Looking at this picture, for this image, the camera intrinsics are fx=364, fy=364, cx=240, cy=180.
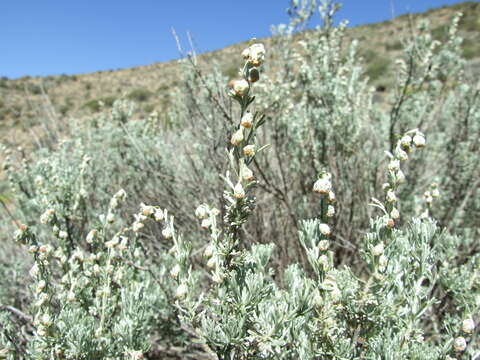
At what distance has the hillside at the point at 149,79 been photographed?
1862 centimetres

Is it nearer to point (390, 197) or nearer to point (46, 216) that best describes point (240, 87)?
point (390, 197)

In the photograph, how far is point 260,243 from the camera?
2.45 metres

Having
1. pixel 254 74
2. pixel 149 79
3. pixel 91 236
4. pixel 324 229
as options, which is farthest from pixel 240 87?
pixel 149 79

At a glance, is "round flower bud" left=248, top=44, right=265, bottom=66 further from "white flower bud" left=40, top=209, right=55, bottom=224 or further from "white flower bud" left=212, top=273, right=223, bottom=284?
"white flower bud" left=40, top=209, right=55, bottom=224

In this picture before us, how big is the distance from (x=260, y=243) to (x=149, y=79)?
2679cm

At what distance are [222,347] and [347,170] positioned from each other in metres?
2.29

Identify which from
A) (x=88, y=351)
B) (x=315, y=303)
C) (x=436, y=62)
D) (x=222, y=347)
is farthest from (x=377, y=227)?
(x=436, y=62)

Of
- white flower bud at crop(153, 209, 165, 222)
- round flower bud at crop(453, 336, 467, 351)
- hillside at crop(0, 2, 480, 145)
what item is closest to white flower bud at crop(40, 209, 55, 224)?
white flower bud at crop(153, 209, 165, 222)

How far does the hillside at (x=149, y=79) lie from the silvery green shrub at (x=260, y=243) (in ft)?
43.0

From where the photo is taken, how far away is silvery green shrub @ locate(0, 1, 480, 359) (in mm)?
1005

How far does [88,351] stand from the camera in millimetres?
1230

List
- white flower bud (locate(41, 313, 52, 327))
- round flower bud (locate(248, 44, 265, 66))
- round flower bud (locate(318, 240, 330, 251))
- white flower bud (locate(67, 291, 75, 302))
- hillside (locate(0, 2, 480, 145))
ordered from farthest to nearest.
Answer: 1. hillside (locate(0, 2, 480, 145))
2. white flower bud (locate(67, 291, 75, 302))
3. white flower bud (locate(41, 313, 52, 327))
4. round flower bud (locate(318, 240, 330, 251))
5. round flower bud (locate(248, 44, 265, 66))

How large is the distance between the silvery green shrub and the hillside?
516 inches

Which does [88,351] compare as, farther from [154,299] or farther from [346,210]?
[346,210]
